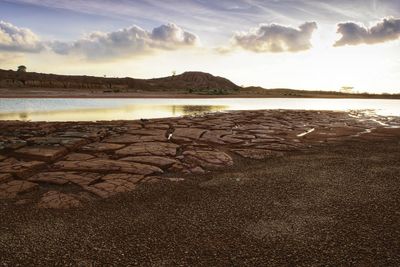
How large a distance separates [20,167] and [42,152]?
41.5 inches

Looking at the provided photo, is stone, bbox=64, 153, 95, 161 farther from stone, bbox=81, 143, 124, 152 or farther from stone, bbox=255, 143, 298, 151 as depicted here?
stone, bbox=255, 143, 298, 151

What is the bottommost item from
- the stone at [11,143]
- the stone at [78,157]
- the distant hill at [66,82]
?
the stone at [78,157]

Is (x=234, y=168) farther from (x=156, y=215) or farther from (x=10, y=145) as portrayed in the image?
(x=10, y=145)

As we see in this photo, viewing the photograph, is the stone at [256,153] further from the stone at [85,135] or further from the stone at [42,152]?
the stone at [42,152]

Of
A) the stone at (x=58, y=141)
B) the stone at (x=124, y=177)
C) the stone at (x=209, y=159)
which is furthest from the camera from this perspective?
the stone at (x=58, y=141)

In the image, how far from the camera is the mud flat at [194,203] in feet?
10.4

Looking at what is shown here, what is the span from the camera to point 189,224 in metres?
3.74

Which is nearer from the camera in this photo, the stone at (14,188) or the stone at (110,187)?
the stone at (14,188)

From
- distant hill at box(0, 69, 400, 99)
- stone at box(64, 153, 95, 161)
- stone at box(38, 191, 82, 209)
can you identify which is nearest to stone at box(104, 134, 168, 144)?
stone at box(64, 153, 95, 161)

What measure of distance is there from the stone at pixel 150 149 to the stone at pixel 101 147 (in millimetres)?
241

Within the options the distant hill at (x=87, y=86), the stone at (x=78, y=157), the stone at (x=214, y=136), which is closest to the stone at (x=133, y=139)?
the stone at (x=214, y=136)

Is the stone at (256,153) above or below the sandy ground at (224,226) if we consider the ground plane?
above

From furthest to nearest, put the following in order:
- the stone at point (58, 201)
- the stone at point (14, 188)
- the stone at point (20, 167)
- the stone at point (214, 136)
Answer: the stone at point (214, 136) < the stone at point (20, 167) < the stone at point (14, 188) < the stone at point (58, 201)

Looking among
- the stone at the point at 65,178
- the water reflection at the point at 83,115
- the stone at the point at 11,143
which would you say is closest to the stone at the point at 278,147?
the stone at the point at 65,178
